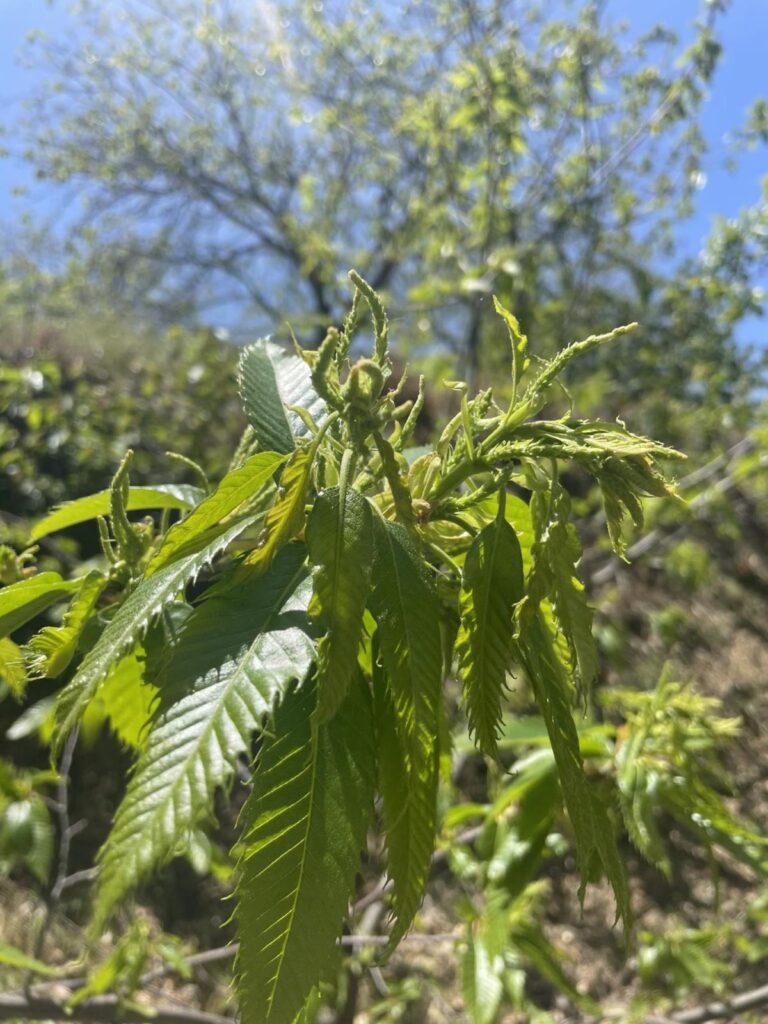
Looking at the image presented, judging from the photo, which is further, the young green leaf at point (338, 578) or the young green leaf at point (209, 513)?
the young green leaf at point (209, 513)

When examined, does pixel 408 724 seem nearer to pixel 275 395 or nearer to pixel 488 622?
pixel 488 622

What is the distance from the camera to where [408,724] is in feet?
1.70

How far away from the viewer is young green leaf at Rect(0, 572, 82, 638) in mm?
638

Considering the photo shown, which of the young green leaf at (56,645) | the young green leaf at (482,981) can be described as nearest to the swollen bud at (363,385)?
the young green leaf at (56,645)

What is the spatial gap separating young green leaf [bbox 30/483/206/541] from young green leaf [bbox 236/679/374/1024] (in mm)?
355

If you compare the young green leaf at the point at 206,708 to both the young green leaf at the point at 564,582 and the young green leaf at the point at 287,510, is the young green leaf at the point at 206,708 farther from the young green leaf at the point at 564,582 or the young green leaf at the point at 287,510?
the young green leaf at the point at 564,582

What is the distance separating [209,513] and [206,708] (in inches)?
6.3

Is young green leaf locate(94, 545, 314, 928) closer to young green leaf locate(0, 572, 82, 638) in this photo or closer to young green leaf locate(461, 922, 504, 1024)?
young green leaf locate(0, 572, 82, 638)

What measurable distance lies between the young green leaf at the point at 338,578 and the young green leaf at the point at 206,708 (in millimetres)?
34

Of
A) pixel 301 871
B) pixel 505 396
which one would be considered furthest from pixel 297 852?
pixel 505 396

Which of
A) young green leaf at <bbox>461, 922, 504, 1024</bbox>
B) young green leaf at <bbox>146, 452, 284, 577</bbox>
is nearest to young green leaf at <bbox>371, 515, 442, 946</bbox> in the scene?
young green leaf at <bbox>146, 452, 284, 577</bbox>

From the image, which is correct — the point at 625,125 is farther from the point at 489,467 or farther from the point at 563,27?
the point at 489,467

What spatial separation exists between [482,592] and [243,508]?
8.5 inches

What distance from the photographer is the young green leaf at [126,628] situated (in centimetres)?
49
